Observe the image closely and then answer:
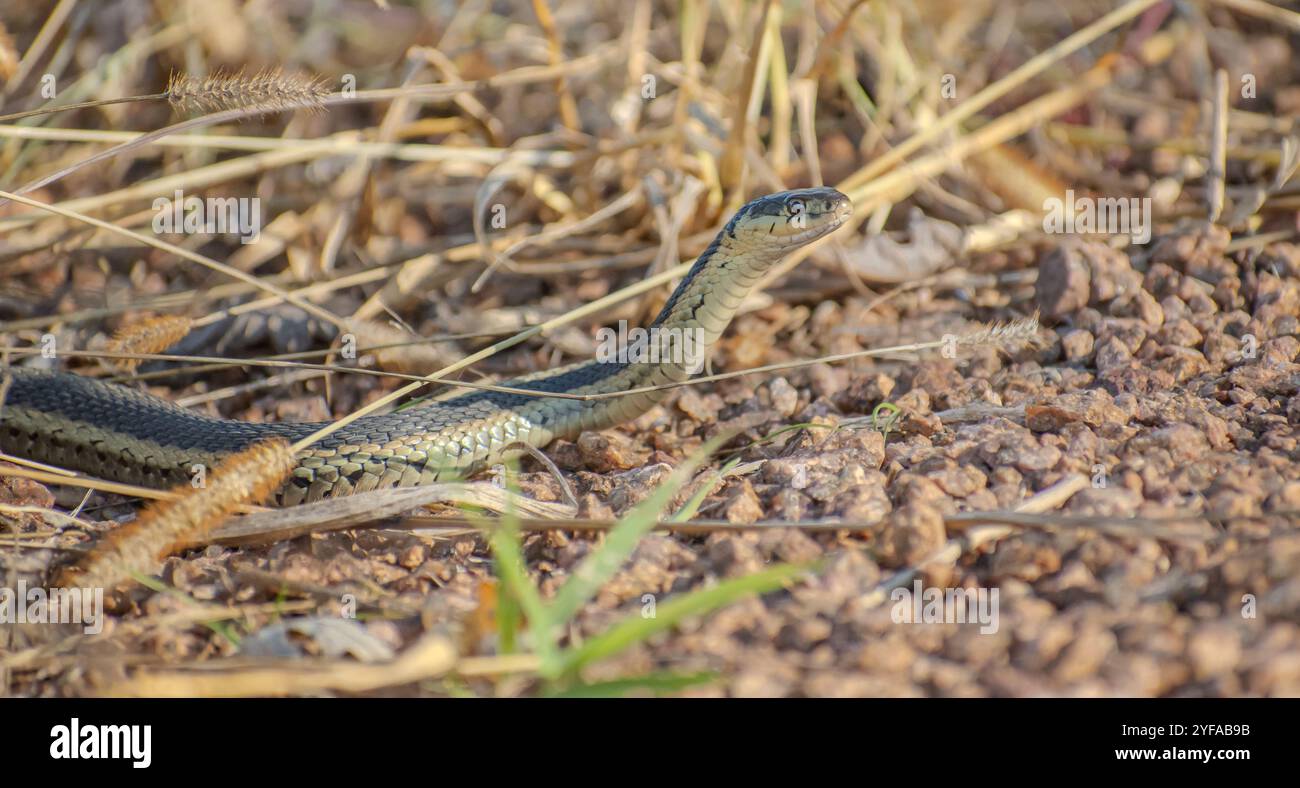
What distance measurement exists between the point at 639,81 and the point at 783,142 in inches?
34.9

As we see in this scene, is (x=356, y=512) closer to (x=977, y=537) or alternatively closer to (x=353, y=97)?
(x=353, y=97)

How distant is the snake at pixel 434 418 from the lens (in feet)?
13.0

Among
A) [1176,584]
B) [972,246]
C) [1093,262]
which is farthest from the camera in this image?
[972,246]

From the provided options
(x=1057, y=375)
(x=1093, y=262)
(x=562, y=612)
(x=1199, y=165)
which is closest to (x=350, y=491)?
(x=562, y=612)

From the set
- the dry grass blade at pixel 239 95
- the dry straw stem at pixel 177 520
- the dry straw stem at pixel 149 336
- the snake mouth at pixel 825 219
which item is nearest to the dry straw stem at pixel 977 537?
the snake mouth at pixel 825 219

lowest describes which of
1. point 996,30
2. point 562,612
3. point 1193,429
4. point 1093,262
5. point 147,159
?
point 562,612

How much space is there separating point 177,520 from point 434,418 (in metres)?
1.41

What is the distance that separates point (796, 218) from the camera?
3967 mm

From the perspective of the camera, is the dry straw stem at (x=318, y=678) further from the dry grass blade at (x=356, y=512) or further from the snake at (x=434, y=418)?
the snake at (x=434, y=418)

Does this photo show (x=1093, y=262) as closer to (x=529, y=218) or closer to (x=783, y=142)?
(x=783, y=142)

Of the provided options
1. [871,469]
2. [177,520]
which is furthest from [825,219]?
[177,520]

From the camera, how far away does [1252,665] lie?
2225 millimetres

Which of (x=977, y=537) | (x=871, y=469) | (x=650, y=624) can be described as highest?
(x=871, y=469)

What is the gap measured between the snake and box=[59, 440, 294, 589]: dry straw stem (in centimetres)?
89
